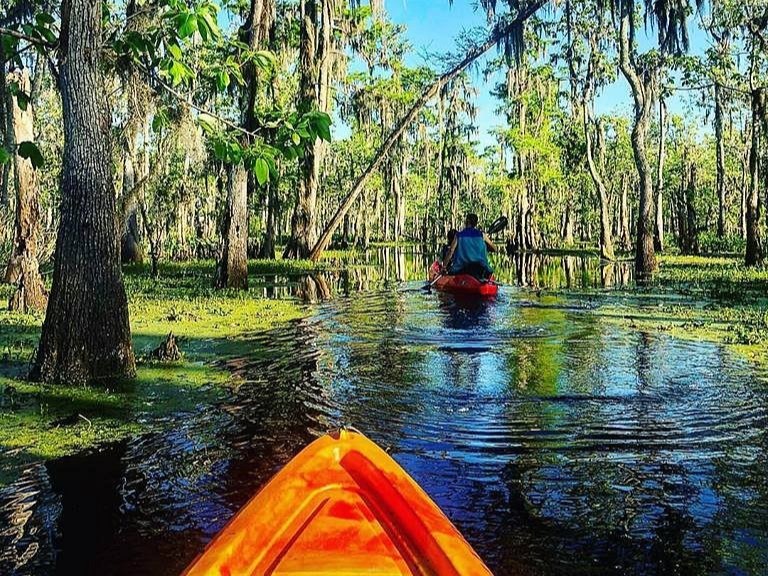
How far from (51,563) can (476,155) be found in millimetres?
63796

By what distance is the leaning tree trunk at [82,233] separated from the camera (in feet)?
24.4

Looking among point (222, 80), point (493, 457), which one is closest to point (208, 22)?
point (222, 80)

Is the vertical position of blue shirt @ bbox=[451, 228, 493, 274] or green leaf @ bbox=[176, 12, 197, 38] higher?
green leaf @ bbox=[176, 12, 197, 38]

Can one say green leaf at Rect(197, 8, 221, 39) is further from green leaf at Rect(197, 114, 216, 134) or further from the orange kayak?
the orange kayak

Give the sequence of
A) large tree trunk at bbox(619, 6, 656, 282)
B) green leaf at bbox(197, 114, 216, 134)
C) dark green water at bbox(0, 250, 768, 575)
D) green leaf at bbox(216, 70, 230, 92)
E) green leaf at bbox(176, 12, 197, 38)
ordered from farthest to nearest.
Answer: large tree trunk at bbox(619, 6, 656, 282)
green leaf at bbox(197, 114, 216, 134)
green leaf at bbox(216, 70, 230, 92)
green leaf at bbox(176, 12, 197, 38)
dark green water at bbox(0, 250, 768, 575)

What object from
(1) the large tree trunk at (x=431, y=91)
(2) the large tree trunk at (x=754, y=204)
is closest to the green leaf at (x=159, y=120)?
(1) the large tree trunk at (x=431, y=91)

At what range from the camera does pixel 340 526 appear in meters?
3.20

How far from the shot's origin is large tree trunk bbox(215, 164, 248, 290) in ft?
56.7

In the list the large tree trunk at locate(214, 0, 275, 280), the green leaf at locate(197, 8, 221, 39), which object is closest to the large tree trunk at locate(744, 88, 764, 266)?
the large tree trunk at locate(214, 0, 275, 280)

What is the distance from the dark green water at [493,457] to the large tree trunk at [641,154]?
522 inches

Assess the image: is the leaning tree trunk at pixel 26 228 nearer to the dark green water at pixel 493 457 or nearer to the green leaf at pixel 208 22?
the dark green water at pixel 493 457

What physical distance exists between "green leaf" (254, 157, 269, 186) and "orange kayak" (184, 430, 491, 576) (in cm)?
333

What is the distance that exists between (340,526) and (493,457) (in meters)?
2.68

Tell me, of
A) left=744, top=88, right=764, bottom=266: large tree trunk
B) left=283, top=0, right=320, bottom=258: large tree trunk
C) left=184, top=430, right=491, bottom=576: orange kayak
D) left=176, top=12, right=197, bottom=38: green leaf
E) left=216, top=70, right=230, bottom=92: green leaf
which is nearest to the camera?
left=184, top=430, right=491, bottom=576: orange kayak
